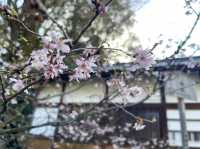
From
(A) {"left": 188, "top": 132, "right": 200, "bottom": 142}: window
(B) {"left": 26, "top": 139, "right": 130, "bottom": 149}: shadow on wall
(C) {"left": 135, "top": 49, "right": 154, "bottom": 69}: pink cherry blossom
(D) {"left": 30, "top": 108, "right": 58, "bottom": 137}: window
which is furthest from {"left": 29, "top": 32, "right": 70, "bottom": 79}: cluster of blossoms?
(B) {"left": 26, "top": 139, "right": 130, "bottom": 149}: shadow on wall

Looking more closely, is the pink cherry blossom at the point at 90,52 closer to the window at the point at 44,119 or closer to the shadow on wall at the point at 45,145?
the window at the point at 44,119

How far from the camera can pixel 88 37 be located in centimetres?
887

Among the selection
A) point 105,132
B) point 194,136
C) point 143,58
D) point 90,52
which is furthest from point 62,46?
point 105,132

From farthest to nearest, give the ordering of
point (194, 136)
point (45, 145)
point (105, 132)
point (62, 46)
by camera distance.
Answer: point (45, 145), point (105, 132), point (194, 136), point (62, 46)

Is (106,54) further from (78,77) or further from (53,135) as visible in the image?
(53,135)

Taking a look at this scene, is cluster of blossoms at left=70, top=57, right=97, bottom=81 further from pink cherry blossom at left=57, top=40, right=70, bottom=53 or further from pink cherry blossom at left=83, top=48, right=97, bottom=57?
pink cherry blossom at left=57, top=40, right=70, bottom=53

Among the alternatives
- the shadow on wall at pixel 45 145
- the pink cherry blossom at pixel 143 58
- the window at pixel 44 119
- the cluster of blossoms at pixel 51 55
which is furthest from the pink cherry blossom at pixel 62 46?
the shadow on wall at pixel 45 145

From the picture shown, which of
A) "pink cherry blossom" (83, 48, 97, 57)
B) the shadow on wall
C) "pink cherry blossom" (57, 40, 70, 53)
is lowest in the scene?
the shadow on wall

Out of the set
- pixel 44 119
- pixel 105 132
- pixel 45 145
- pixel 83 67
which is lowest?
pixel 45 145

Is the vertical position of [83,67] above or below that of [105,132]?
above

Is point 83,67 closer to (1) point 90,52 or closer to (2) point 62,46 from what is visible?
(1) point 90,52

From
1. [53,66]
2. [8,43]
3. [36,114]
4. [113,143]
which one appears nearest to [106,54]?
[53,66]

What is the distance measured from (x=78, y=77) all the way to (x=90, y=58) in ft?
0.44

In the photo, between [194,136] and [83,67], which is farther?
[194,136]
